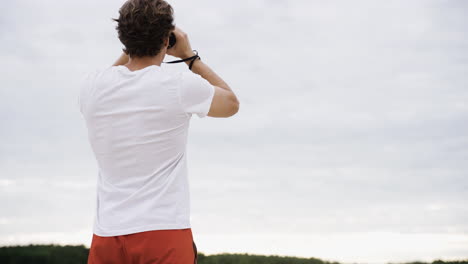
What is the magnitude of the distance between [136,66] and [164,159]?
54 cm

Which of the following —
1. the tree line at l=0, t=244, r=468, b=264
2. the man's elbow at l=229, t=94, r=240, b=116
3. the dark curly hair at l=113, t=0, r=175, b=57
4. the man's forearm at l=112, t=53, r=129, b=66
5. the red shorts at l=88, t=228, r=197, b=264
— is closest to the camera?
the red shorts at l=88, t=228, r=197, b=264

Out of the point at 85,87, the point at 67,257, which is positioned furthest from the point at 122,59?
the point at 67,257

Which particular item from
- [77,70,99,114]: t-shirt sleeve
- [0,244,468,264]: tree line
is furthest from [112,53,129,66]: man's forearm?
[0,244,468,264]: tree line

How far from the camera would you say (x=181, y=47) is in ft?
9.40

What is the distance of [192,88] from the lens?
2.57m

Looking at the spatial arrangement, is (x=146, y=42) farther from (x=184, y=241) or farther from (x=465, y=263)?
(x=465, y=263)

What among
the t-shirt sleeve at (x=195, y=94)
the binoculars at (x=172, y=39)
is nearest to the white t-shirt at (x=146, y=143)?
the t-shirt sleeve at (x=195, y=94)

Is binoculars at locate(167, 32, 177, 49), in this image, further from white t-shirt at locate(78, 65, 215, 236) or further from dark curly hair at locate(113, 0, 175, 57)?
white t-shirt at locate(78, 65, 215, 236)

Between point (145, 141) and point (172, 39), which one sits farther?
point (172, 39)

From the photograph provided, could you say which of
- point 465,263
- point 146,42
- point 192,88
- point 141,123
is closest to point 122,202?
point 141,123

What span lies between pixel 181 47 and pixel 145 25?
0.32 m

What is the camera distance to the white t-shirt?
252cm

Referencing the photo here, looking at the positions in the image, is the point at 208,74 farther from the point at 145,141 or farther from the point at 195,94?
the point at 145,141

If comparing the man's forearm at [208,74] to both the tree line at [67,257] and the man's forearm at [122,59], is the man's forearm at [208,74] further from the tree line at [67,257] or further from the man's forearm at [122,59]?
the tree line at [67,257]
